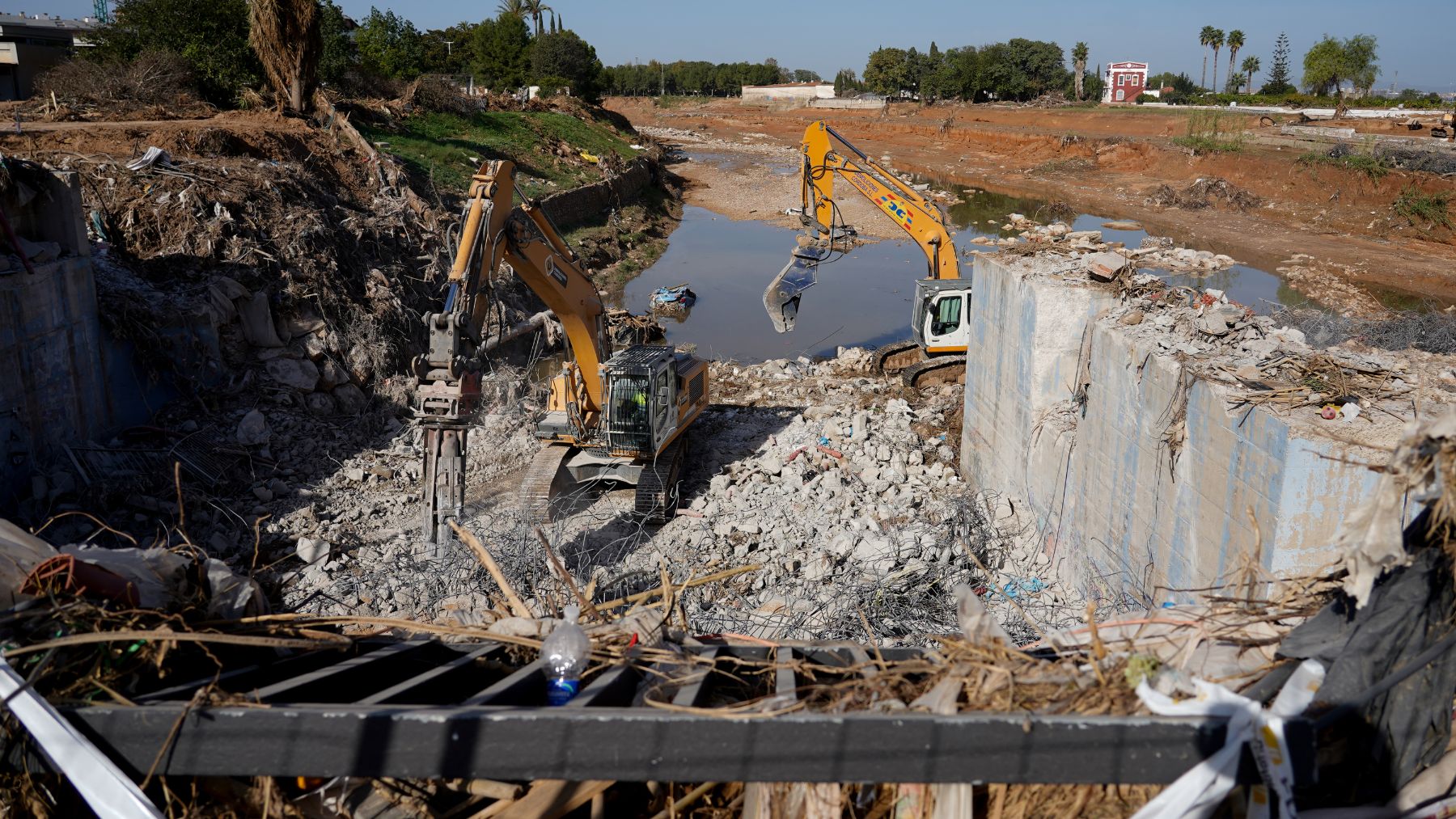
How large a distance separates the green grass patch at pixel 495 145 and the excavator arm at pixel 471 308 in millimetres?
15288


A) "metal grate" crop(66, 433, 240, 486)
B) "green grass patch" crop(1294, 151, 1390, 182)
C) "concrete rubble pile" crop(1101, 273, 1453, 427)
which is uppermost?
"green grass patch" crop(1294, 151, 1390, 182)

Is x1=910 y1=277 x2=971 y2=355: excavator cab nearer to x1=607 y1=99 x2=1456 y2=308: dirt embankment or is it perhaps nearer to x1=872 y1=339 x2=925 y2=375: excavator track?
x1=872 y1=339 x2=925 y2=375: excavator track

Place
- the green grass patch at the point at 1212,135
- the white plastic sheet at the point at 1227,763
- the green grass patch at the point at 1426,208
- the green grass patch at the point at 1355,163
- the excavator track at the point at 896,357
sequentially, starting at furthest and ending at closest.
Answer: the green grass patch at the point at 1212,135, the green grass patch at the point at 1355,163, the green grass patch at the point at 1426,208, the excavator track at the point at 896,357, the white plastic sheet at the point at 1227,763

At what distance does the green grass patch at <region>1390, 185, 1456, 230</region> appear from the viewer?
31031 millimetres

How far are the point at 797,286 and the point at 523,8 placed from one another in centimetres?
7644

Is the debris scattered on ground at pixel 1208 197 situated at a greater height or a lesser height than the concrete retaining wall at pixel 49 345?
greater

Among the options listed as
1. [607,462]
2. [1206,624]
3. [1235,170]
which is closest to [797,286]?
[607,462]

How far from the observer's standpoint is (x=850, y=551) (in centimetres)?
1030

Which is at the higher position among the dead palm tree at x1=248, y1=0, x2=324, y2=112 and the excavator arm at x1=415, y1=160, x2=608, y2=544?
the dead palm tree at x1=248, y1=0, x2=324, y2=112

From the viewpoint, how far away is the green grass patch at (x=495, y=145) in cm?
2720

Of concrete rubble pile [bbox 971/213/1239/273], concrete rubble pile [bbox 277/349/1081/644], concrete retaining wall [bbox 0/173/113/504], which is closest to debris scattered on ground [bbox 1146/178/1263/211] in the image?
concrete rubble pile [bbox 277/349/1081/644]

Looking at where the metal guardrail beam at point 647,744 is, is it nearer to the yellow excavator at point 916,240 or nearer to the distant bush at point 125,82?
the yellow excavator at point 916,240

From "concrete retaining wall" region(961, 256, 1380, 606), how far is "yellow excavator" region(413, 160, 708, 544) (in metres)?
3.93

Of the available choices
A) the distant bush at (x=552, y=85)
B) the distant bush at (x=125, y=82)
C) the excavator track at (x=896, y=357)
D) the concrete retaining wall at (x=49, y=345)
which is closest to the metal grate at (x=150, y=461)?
the concrete retaining wall at (x=49, y=345)
